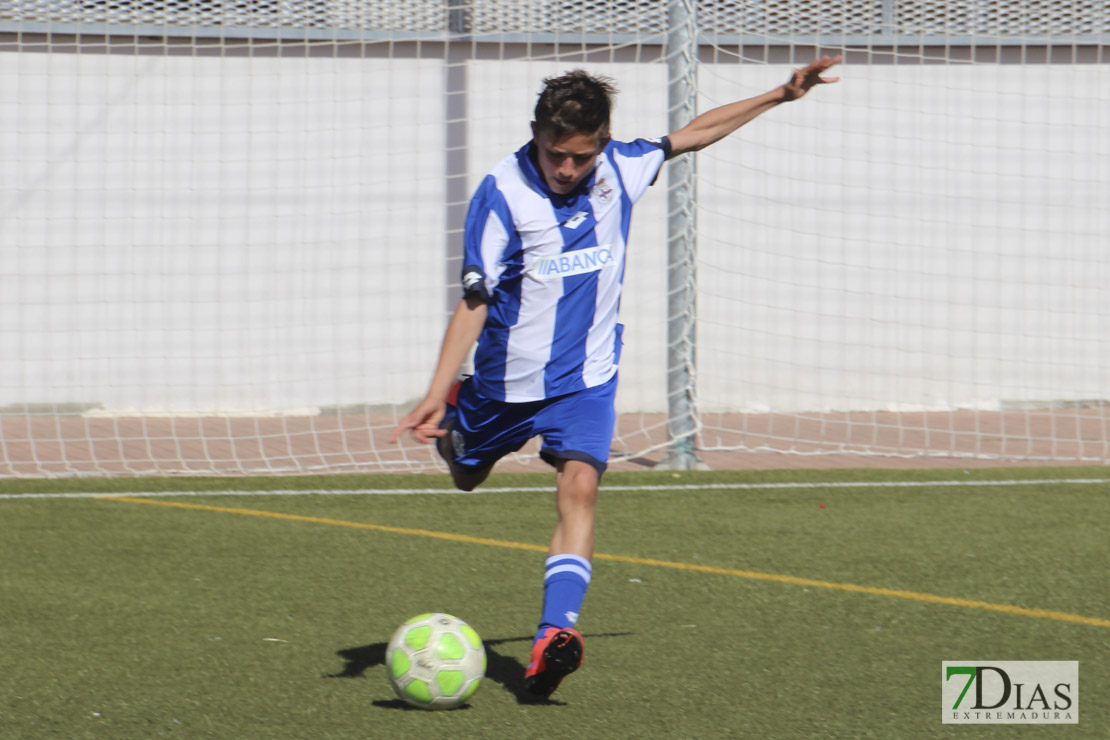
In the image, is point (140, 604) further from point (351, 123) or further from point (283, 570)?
point (351, 123)

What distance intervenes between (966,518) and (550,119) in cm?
362

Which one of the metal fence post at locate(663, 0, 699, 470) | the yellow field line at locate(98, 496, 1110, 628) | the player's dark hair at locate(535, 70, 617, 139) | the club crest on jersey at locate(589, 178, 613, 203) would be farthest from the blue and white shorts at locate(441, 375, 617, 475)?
the metal fence post at locate(663, 0, 699, 470)

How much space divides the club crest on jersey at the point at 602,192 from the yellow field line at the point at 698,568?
1.82 m

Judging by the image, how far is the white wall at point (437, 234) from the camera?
999 cm

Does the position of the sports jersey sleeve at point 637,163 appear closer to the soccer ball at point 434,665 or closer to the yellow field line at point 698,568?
the soccer ball at point 434,665

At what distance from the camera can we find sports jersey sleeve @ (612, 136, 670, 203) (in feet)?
12.6

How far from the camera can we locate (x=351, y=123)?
33.5ft

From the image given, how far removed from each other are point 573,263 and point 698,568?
6.09 feet

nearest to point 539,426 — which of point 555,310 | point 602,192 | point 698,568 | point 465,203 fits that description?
point 555,310

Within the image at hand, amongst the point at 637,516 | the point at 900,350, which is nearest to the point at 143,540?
the point at 637,516

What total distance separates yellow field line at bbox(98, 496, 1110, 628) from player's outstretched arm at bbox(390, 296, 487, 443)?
75.1 inches

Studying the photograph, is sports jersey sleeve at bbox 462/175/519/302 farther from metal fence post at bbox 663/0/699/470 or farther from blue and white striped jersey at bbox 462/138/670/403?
metal fence post at bbox 663/0/699/470

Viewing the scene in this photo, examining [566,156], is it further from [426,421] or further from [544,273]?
[426,421]

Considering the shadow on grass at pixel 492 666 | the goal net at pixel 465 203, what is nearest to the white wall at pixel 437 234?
the goal net at pixel 465 203
